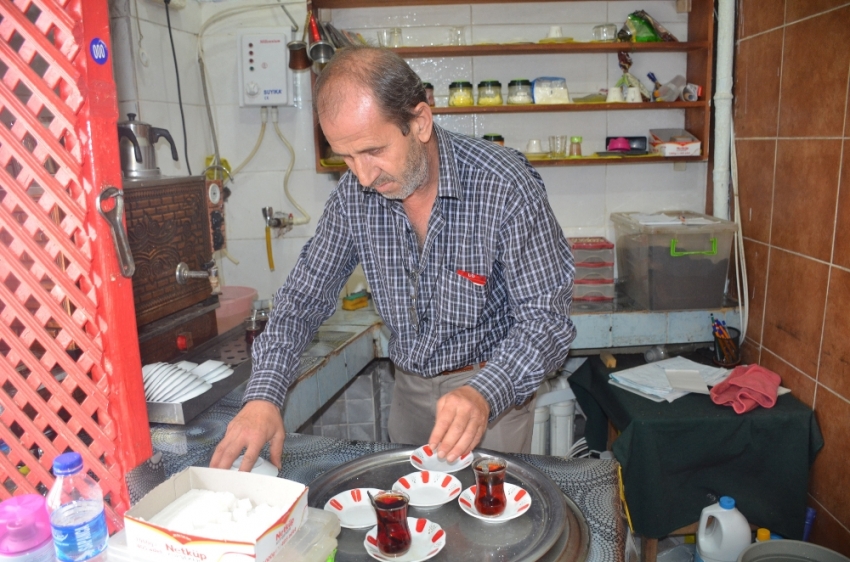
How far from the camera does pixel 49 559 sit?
97 cm

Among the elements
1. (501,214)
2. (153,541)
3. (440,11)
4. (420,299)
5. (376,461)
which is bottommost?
(376,461)

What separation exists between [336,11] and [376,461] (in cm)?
250

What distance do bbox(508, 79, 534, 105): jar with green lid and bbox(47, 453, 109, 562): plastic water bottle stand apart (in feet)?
8.20

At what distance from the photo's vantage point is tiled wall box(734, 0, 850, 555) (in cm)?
226

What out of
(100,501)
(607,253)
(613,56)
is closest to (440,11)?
(613,56)

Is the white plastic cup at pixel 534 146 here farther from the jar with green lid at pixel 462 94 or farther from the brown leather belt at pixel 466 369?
the brown leather belt at pixel 466 369

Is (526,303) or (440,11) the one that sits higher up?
(440,11)

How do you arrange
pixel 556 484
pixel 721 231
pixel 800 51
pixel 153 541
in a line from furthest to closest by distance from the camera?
1. pixel 721 231
2. pixel 800 51
3. pixel 556 484
4. pixel 153 541

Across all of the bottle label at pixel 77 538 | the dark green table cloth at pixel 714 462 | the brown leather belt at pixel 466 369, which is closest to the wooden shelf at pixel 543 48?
the dark green table cloth at pixel 714 462

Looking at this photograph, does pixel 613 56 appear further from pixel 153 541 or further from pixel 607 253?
pixel 153 541

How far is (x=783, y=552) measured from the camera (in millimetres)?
2189

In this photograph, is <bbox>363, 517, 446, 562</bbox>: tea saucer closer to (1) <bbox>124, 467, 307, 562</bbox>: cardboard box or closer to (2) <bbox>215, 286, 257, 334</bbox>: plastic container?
(1) <bbox>124, 467, 307, 562</bbox>: cardboard box

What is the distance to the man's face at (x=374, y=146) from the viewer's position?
138 cm

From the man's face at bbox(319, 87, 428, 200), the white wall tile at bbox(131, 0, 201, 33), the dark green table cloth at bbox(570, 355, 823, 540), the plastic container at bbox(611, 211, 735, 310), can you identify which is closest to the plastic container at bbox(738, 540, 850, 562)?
the dark green table cloth at bbox(570, 355, 823, 540)
